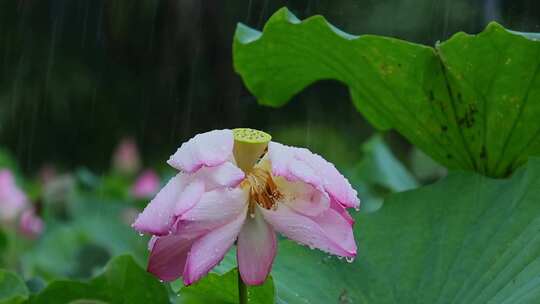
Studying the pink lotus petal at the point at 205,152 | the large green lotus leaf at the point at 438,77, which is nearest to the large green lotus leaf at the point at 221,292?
the pink lotus petal at the point at 205,152

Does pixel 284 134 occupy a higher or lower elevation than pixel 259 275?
lower

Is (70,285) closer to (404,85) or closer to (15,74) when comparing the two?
(404,85)

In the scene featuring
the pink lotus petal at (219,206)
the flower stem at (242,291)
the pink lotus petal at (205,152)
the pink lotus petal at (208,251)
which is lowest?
the flower stem at (242,291)

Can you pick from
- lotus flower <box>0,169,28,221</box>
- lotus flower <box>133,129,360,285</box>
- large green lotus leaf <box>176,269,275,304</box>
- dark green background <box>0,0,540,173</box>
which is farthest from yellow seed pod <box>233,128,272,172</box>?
dark green background <box>0,0,540,173</box>

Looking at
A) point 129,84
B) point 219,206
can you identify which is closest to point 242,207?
point 219,206

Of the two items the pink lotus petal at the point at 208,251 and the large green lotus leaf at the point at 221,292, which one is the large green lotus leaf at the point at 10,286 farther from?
the pink lotus petal at the point at 208,251

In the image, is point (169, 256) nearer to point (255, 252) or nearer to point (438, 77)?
point (255, 252)

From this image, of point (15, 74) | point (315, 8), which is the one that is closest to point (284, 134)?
point (315, 8)
